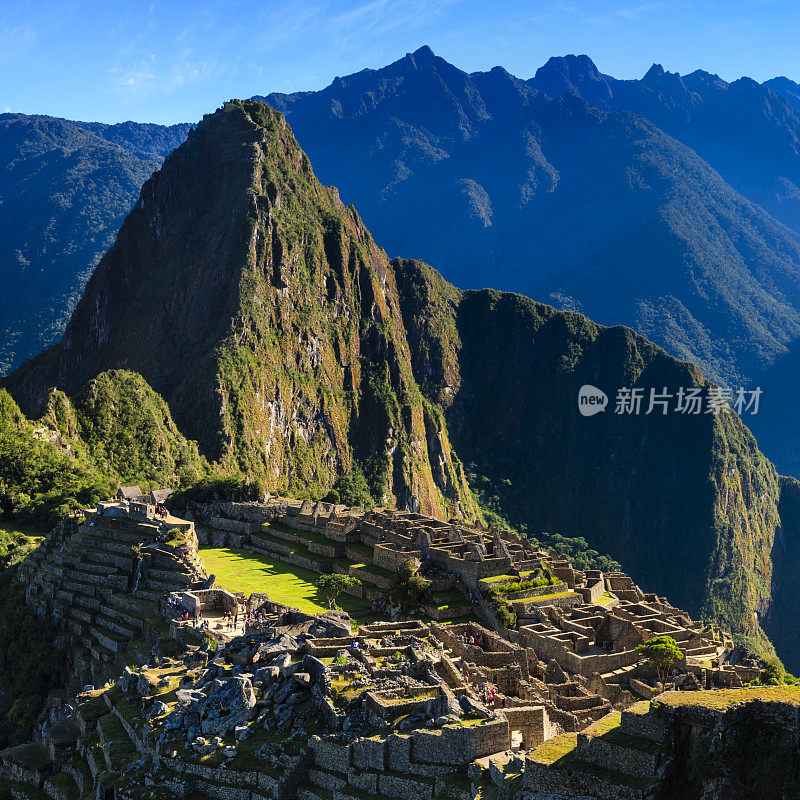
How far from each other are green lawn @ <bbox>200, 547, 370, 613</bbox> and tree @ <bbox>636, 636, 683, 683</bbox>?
15.3 meters

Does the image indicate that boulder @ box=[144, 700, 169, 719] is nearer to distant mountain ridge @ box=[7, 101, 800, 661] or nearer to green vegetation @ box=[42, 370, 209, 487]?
green vegetation @ box=[42, 370, 209, 487]

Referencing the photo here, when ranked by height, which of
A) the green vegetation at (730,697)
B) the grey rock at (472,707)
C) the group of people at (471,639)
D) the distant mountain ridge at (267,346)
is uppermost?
the distant mountain ridge at (267,346)

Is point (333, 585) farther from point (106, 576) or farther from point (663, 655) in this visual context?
point (663, 655)

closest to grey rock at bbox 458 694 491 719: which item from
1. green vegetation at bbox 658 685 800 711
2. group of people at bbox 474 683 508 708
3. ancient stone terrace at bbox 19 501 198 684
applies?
group of people at bbox 474 683 508 708

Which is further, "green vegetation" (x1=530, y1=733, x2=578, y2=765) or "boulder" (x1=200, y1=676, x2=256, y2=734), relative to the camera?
"boulder" (x1=200, y1=676, x2=256, y2=734)

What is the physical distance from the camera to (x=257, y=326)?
518 feet

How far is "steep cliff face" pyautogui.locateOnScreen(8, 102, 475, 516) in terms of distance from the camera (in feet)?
503

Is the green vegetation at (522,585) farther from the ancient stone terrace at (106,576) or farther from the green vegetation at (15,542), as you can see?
the green vegetation at (15,542)

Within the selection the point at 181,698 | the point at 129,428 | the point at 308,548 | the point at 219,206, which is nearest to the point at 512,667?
the point at 181,698

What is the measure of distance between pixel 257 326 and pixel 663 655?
12177 cm

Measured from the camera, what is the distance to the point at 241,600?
3919cm

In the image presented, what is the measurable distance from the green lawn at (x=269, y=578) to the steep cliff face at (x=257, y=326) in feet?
253

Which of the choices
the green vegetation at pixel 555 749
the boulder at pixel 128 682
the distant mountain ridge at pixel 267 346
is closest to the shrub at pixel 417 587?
the boulder at pixel 128 682

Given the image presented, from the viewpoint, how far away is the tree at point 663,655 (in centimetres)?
4434
